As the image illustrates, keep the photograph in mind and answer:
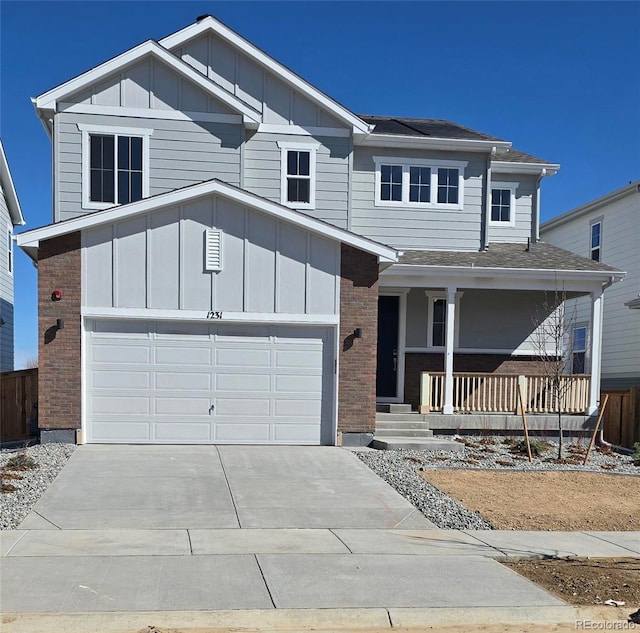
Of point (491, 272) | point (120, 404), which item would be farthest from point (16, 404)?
point (491, 272)

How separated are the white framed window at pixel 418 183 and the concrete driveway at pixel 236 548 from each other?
789 centimetres

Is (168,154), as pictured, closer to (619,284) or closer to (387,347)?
(387,347)

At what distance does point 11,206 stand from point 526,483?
1841 centimetres

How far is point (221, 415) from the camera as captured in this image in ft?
40.8

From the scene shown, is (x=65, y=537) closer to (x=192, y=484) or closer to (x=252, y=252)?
(x=192, y=484)

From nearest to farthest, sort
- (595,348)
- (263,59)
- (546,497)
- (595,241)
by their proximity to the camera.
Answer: (546,497)
(263,59)
(595,348)
(595,241)

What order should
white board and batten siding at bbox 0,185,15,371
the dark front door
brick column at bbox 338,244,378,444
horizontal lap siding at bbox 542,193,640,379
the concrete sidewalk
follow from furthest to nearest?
white board and batten siding at bbox 0,185,15,371
horizontal lap siding at bbox 542,193,640,379
the dark front door
brick column at bbox 338,244,378,444
the concrete sidewalk

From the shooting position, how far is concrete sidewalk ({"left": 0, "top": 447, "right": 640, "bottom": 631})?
17.6 ft

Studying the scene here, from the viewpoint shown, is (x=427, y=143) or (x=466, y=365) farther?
(x=466, y=365)

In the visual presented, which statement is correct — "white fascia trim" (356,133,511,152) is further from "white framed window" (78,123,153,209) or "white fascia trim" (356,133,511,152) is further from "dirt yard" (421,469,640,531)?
"dirt yard" (421,469,640,531)

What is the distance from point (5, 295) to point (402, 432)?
13.7 metres

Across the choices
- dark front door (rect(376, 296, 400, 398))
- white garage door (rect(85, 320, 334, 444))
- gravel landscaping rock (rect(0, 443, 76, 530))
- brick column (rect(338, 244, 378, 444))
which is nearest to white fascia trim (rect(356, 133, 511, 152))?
dark front door (rect(376, 296, 400, 398))

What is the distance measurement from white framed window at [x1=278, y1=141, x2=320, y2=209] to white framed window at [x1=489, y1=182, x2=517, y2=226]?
5.09 metres

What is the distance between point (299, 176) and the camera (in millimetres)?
15148
